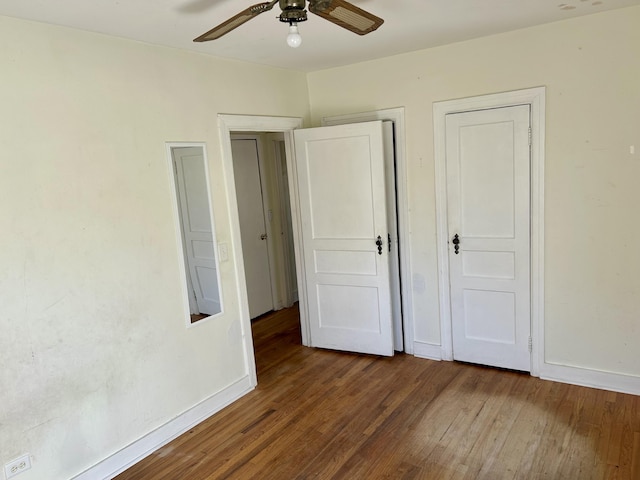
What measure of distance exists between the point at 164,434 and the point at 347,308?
1.74m

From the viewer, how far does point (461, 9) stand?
2.56m

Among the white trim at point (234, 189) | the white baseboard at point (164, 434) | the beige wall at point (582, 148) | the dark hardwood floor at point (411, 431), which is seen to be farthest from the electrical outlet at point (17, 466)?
the beige wall at point (582, 148)

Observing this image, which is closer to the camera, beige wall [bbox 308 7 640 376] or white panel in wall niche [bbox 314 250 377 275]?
beige wall [bbox 308 7 640 376]

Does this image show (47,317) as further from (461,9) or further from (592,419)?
(592,419)

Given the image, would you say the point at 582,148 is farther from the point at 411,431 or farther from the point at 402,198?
the point at 411,431

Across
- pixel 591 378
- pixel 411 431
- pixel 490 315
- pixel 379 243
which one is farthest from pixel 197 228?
pixel 591 378

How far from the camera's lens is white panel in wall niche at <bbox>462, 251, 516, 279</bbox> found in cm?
339

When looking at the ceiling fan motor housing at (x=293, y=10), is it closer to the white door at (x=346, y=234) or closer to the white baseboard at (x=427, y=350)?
the white door at (x=346, y=234)

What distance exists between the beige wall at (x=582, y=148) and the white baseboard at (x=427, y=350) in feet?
2.70

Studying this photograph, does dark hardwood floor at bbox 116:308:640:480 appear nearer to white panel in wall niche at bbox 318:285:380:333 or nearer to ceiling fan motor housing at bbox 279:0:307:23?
white panel in wall niche at bbox 318:285:380:333

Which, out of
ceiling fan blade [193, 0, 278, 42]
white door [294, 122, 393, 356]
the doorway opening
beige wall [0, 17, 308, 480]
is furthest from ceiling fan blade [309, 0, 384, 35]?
white door [294, 122, 393, 356]

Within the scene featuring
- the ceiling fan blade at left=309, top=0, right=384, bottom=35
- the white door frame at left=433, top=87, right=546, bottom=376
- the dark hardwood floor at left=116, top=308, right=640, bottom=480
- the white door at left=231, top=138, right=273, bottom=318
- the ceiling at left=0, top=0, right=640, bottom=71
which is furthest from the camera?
the white door at left=231, top=138, right=273, bottom=318

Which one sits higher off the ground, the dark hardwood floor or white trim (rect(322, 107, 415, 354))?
white trim (rect(322, 107, 415, 354))

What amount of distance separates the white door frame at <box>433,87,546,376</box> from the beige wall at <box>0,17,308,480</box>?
5.33ft
